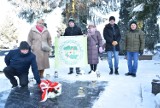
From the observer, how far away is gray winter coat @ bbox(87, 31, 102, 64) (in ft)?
34.9

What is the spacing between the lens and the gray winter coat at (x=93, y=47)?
10623mm

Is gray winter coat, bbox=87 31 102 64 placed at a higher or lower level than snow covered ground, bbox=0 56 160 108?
higher

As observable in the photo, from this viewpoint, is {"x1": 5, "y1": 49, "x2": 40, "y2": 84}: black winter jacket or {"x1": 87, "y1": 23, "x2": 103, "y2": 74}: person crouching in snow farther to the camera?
{"x1": 87, "y1": 23, "x2": 103, "y2": 74}: person crouching in snow

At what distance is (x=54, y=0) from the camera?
20.7 meters

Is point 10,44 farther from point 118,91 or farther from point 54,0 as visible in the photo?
point 118,91

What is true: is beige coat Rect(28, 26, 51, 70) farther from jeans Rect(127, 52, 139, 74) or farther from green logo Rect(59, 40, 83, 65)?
jeans Rect(127, 52, 139, 74)

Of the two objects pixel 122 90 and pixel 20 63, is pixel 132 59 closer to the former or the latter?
pixel 122 90

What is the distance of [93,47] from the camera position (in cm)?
1063

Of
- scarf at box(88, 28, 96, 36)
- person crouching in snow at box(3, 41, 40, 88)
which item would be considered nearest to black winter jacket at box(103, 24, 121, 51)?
scarf at box(88, 28, 96, 36)

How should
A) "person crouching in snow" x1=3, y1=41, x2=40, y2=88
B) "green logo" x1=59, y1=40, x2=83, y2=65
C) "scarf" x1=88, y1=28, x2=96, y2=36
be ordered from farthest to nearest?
"scarf" x1=88, y1=28, x2=96, y2=36 < "green logo" x1=59, y1=40, x2=83, y2=65 < "person crouching in snow" x1=3, y1=41, x2=40, y2=88

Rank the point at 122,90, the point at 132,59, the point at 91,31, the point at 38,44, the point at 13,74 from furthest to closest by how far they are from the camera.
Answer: the point at 91,31
the point at 132,59
the point at 38,44
the point at 13,74
the point at 122,90

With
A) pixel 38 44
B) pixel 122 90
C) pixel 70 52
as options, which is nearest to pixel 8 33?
pixel 70 52

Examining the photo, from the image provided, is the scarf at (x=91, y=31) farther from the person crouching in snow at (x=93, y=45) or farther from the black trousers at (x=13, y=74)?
the black trousers at (x=13, y=74)

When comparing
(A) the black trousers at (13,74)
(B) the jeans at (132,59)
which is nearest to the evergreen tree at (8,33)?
(B) the jeans at (132,59)
